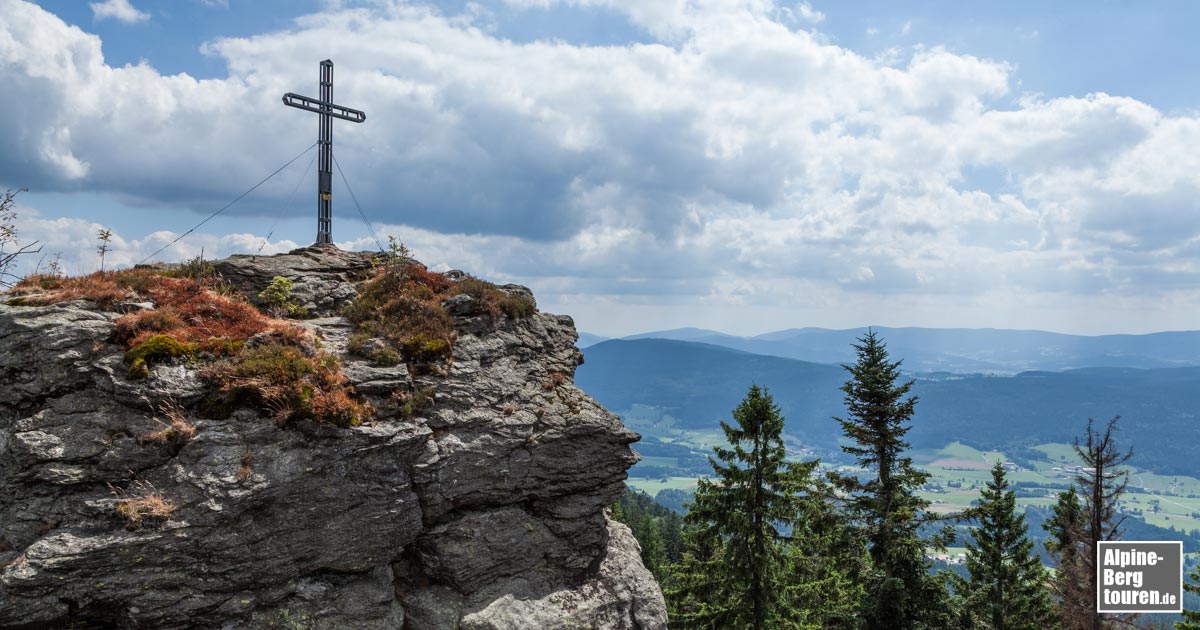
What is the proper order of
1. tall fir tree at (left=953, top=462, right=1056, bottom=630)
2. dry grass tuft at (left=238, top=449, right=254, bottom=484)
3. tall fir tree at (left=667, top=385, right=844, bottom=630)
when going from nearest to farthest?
dry grass tuft at (left=238, top=449, right=254, bottom=484) → tall fir tree at (left=667, top=385, right=844, bottom=630) → tall fir tree at (left=953, top=462, right=1056, bottom=630)

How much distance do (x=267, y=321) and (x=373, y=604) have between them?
275 inches

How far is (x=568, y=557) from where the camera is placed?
14.7 meters

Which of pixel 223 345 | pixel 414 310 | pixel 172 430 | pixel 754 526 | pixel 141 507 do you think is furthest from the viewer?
pixel 754 526

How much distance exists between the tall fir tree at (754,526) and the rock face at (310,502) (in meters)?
5.55

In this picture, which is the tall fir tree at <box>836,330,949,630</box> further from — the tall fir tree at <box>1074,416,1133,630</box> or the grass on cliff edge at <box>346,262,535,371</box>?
the grass on cliff edge at <box>346,262,535,371</box>

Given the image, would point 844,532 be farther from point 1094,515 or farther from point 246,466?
point 246,466

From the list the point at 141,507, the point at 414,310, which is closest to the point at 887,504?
the point at 414,310

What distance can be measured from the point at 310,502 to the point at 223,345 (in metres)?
4.07

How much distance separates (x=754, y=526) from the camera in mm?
20141

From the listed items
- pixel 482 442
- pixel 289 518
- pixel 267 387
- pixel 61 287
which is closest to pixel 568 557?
pixel 482 442

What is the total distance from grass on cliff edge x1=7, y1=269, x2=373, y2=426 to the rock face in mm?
322

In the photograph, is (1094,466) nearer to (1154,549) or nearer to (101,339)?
(1154,549)

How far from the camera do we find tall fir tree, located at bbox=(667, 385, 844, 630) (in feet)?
65.6

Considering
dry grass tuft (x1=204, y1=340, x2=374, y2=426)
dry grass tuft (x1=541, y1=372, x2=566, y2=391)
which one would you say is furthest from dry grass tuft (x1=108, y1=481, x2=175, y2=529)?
dry grass tuft (x1=541, y1=372, x2=566, y2=391)
